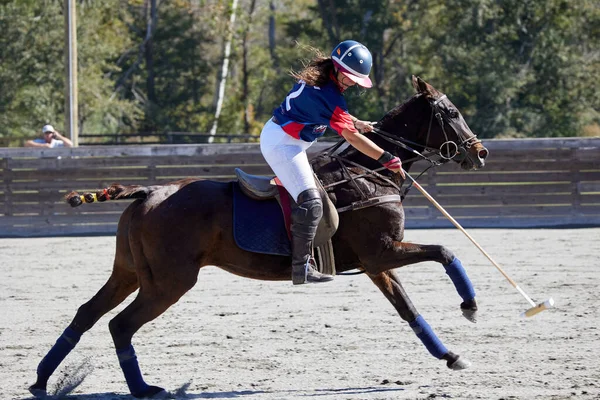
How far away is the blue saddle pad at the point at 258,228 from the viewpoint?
6.77 m

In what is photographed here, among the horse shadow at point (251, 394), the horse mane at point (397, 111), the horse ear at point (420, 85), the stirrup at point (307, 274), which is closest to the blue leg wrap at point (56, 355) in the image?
the horse shadow at point (251, 394)

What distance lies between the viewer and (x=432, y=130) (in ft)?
24.0

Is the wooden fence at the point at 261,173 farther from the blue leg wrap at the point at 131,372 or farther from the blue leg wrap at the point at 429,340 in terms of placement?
the blue leg wrap at the point at 131,372

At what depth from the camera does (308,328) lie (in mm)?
8617

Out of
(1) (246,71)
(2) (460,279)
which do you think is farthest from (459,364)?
(1) (246,71)

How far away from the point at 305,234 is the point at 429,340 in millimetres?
1307

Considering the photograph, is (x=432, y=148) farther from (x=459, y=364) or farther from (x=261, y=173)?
(x=261, y=173)

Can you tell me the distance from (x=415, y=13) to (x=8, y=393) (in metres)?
29.7

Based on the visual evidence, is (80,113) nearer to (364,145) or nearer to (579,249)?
(579,249)

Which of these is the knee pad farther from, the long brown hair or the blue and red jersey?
the long brown hair

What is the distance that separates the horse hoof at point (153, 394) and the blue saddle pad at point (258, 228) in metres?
1.19

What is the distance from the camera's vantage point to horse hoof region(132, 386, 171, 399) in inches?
259

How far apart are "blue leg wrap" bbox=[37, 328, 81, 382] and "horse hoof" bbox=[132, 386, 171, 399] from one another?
0.65 meters

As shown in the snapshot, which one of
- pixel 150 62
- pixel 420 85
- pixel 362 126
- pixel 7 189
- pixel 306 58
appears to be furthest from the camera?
pixel 150 62
